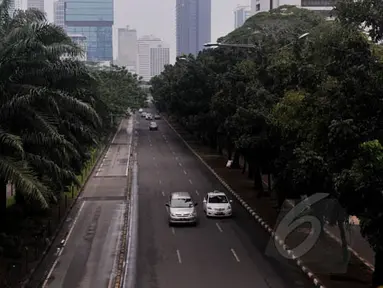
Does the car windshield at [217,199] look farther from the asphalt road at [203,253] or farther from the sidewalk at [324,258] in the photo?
the sidewalk at [324,258]

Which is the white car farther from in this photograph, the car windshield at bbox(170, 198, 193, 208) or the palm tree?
the palm tree

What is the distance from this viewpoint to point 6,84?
19969 millimetres

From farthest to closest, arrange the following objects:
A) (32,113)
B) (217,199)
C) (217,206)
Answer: (217,199) < (217,206) < (32,113)

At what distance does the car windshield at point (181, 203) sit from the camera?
2951 cm

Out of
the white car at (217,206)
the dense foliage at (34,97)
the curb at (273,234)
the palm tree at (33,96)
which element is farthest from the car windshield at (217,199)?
the palm tree at (33,96)

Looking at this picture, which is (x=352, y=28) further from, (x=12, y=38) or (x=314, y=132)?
(x=12, y=38)

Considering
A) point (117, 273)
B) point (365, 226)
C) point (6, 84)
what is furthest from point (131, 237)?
point (365, 226)

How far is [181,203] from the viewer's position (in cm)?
2978

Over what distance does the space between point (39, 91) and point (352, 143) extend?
9.34 meters

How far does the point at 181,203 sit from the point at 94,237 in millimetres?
4764

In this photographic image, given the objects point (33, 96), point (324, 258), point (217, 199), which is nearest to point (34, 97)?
point (33, 96)

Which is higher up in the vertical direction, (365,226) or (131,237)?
(365,226)

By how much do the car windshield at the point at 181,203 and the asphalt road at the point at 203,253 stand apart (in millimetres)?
960

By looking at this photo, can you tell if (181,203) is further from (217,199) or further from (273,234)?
(273,234)
